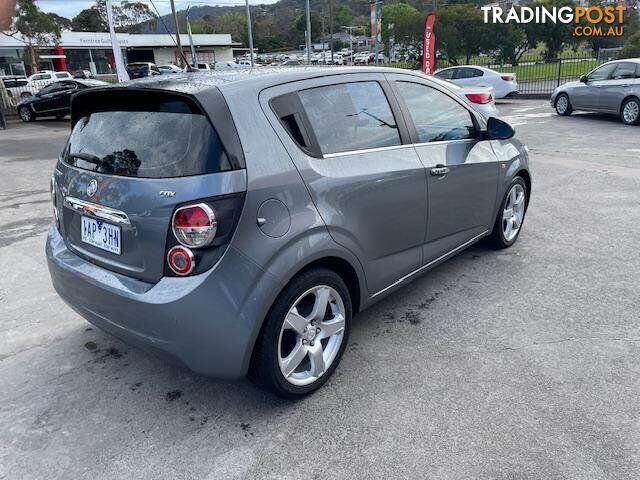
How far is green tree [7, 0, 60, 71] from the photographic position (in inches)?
1315

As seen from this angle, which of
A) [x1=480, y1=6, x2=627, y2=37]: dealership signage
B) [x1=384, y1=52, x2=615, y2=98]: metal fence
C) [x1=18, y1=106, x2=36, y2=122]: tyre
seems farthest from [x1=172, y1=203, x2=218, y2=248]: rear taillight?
[x1=480, y1=6, x2=627, y2=37]: dealership signage

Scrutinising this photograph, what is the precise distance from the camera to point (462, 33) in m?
42.3

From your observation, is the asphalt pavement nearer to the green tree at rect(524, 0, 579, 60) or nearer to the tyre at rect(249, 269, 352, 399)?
the tyre at rect(249, 269, 352, 399)

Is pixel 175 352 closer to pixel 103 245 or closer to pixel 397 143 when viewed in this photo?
pixel 103 245

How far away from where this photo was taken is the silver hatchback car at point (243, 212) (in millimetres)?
2371

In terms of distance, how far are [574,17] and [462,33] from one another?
8.23 metres

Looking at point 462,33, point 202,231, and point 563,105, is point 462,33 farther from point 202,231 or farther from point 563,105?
point 202,231

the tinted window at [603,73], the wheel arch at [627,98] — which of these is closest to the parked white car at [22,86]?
the tinted window at [603,73]

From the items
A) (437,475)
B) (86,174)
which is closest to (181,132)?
(86,174)

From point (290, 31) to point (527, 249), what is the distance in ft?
376

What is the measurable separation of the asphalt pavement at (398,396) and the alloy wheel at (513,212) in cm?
37

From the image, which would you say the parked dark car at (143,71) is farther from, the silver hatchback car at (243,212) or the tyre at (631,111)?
the silver hatchback car at (243,212)

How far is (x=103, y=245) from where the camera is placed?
2.68 m

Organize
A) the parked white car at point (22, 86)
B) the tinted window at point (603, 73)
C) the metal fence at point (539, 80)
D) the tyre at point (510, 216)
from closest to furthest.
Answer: the tyre at point (510, 216) < the tinted window at point (603, 73) < the metal fence at point (539, 80) < the parked white car at point (22, 86)
